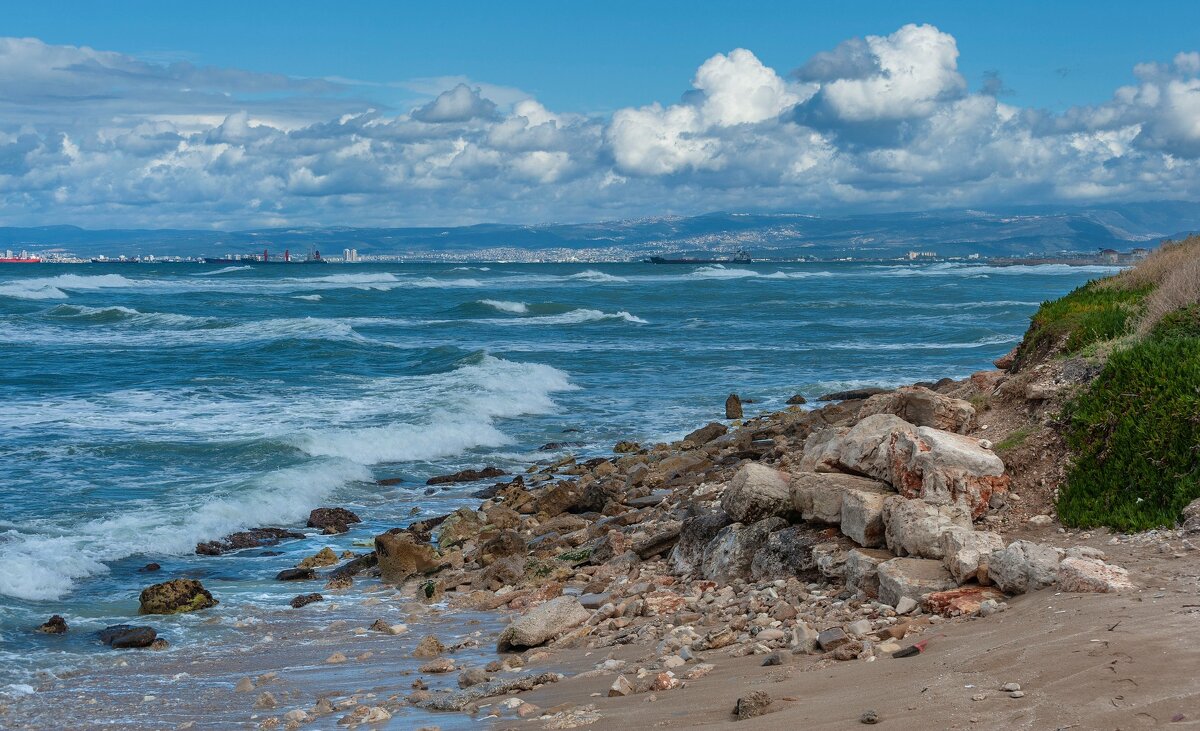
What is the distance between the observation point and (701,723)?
5.75 m

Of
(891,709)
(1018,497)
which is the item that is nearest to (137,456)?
(1018,497)

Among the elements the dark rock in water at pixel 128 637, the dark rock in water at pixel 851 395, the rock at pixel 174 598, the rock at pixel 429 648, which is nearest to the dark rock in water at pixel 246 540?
the rock at pixel 174 598

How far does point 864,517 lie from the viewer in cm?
823

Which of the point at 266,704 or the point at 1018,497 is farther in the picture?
the point at 1018,497

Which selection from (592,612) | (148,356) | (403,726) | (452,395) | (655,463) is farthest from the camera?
(148,356)

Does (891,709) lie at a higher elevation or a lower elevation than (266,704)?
higher

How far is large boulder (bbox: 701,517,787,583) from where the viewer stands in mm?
9141

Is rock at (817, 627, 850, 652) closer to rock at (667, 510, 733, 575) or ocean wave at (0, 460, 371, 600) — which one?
rock at (667, 510, 733, 575)

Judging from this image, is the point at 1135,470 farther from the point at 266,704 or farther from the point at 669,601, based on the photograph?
the point at 266,704

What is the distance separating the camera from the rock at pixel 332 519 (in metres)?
15.3

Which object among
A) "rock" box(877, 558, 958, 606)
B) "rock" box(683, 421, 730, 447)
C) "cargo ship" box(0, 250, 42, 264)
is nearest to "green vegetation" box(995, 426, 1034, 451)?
"rock" box(877, 558, 958, 606)

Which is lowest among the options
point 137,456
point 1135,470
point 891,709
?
point 137,456

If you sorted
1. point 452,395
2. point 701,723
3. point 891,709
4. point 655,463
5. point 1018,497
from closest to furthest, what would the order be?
point 891,709, point 701,723, point 1018,497, point 655,463, point 452,395

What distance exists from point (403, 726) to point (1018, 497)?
193 inches
